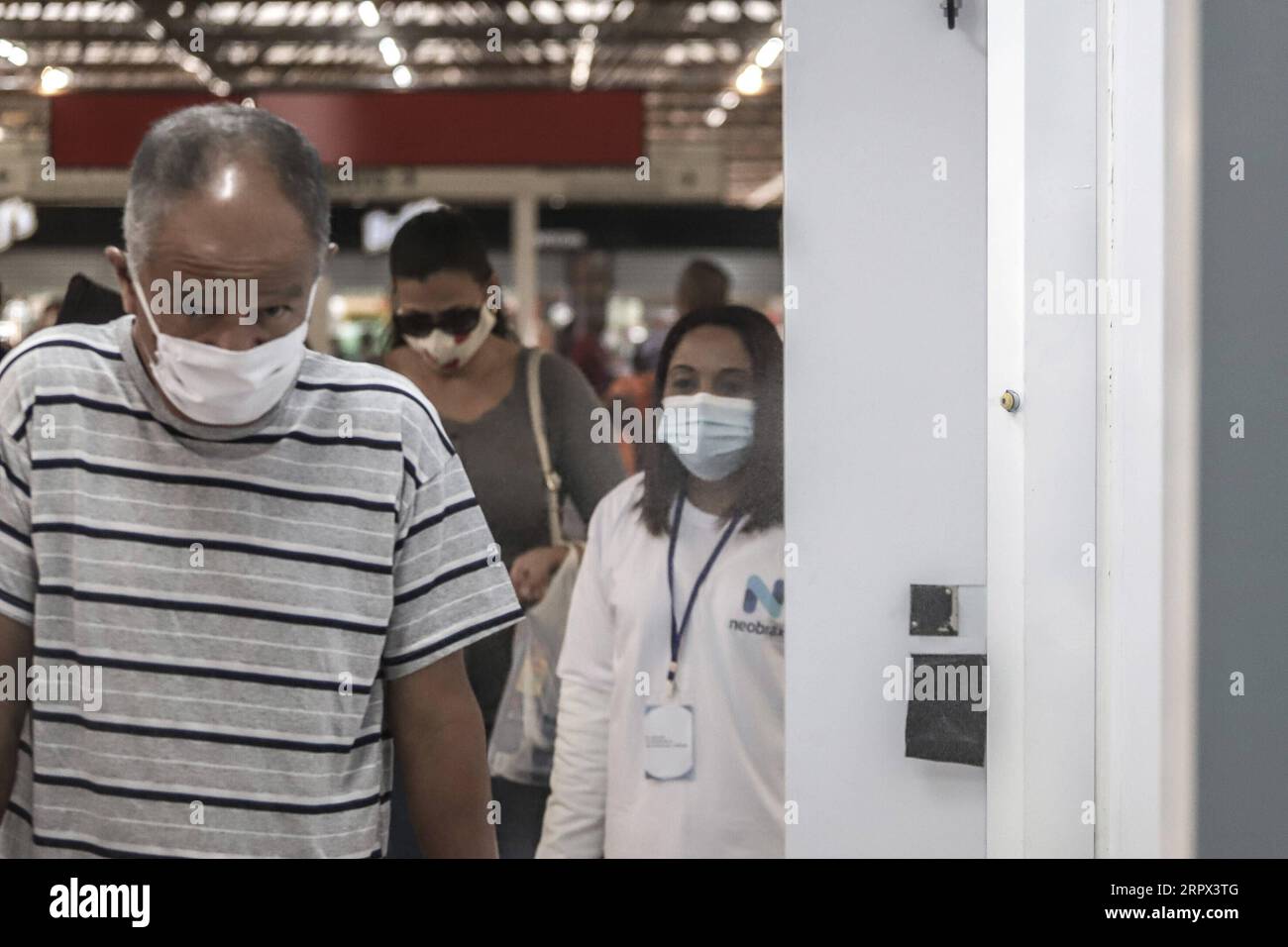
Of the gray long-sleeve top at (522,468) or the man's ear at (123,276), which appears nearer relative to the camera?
the man's ear at (123,276)

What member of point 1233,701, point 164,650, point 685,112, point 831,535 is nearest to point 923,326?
point 831,535

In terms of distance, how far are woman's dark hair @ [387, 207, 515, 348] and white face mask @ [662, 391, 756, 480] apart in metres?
0.31

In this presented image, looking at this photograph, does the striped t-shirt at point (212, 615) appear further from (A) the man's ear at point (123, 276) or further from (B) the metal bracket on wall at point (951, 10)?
(B) the metal bracket on wall at point (951, 10)

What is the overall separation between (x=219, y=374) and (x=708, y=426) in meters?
0.83

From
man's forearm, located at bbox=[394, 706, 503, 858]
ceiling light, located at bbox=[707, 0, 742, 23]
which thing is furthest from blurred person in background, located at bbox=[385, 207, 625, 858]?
ceiling light, located at bbox=[707, 0, 742, 23]

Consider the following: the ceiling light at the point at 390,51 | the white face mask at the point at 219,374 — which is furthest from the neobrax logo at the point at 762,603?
the ceiling light at the point at 390,51

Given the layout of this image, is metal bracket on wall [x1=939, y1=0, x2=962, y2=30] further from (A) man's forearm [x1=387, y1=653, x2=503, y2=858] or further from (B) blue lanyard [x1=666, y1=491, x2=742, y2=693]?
(A) man's forearm [x1=387, y1=653, x2=503, y2=858]

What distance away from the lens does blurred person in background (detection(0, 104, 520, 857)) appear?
5.82 ft

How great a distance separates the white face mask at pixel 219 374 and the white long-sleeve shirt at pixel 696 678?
2.26 ft

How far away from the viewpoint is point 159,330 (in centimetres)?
177

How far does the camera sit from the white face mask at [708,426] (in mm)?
2250

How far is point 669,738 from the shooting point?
2.28m
